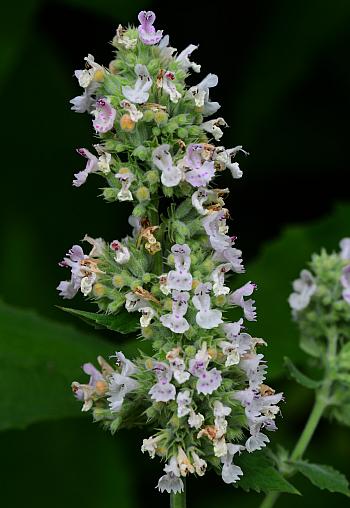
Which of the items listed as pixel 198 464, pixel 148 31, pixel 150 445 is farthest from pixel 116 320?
pixel 148 31

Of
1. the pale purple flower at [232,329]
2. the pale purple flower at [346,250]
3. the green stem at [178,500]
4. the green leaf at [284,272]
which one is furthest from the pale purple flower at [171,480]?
the green leaf at [284,272]

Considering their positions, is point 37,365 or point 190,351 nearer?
point 190,351

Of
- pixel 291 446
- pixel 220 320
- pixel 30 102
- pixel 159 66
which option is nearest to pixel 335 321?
pixel 220 320

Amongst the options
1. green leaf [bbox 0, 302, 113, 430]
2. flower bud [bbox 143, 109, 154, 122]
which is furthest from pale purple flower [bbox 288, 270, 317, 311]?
flower bud [bbox 143, 109, 154, 122]

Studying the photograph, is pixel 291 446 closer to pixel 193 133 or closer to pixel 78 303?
pixel 78 303

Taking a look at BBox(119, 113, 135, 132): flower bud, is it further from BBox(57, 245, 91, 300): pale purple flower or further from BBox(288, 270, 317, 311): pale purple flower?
BBox(288, 270, 317, 311): pale purple flower

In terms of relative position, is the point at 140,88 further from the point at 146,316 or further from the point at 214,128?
the point at 146,316
